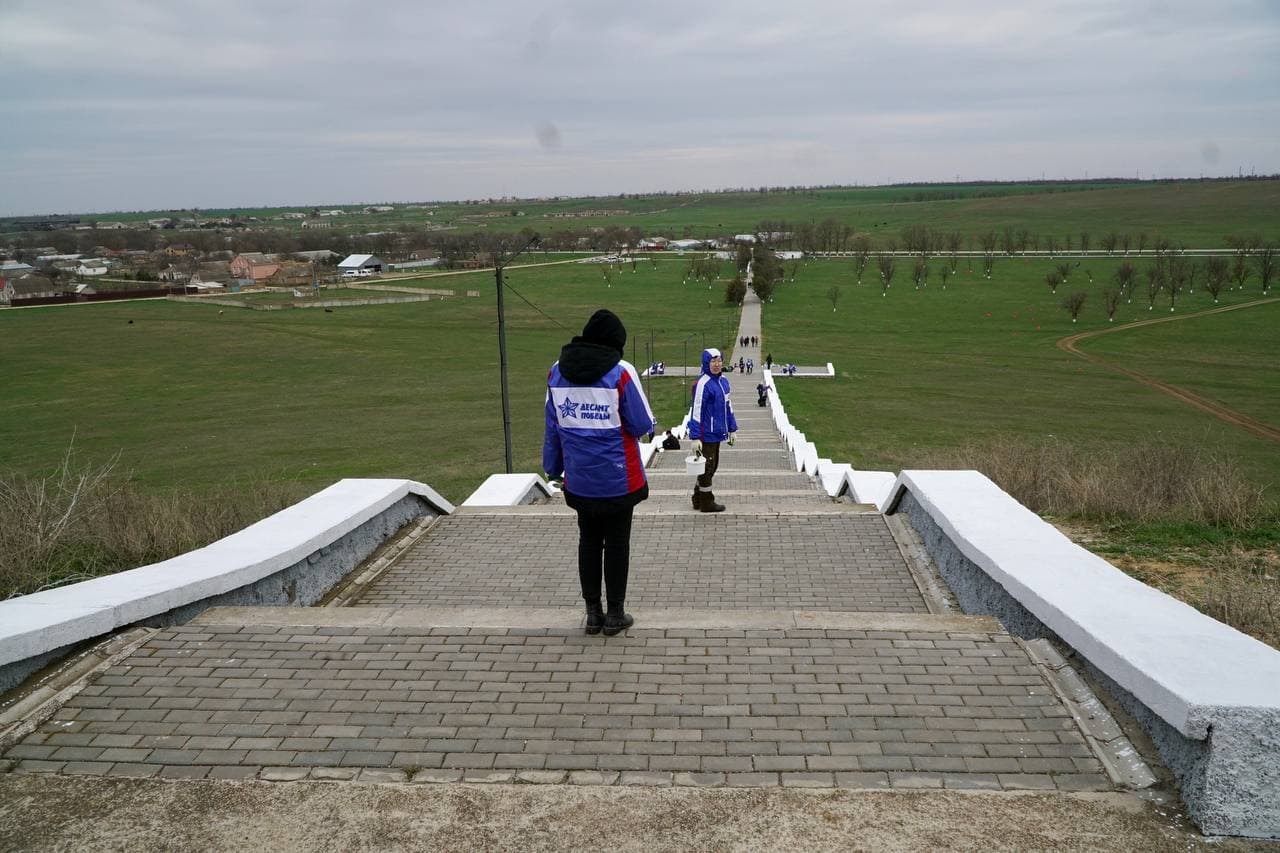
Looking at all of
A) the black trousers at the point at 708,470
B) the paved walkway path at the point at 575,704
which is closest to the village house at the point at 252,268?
the black trousers at the point at 708,470

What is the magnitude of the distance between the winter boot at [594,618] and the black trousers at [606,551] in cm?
3

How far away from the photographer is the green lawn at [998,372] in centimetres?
3372

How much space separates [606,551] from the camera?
4.82 metres

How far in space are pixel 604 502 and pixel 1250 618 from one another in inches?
155

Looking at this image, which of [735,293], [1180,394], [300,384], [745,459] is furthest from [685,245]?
[745,459]

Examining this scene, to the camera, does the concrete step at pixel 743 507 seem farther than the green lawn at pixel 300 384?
No

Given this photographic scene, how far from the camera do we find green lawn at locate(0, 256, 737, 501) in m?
32.0

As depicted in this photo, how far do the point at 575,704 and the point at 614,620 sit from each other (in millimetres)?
766

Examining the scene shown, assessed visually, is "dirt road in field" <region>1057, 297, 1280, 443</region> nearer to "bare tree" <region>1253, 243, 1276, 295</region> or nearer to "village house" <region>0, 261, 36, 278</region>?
"bare tree" <region>1253, 243, 1276, 295</region>

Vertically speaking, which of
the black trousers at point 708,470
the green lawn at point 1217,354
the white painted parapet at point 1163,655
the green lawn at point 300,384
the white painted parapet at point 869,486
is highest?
the white painted parapet at point 1163,655

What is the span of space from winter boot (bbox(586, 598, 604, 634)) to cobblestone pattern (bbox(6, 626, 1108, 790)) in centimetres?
7

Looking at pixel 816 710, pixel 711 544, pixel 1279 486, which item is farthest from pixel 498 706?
pixel 1279 486

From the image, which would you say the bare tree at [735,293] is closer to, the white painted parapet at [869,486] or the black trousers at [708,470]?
the white painted parapet at [869,486]

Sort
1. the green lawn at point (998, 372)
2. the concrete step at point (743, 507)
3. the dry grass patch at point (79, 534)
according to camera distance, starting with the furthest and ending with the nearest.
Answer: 1. the green lawn at point (998, 372)
2. the concrete step at point (743, 507)
3. the dry grass patch at point (79, 534)
